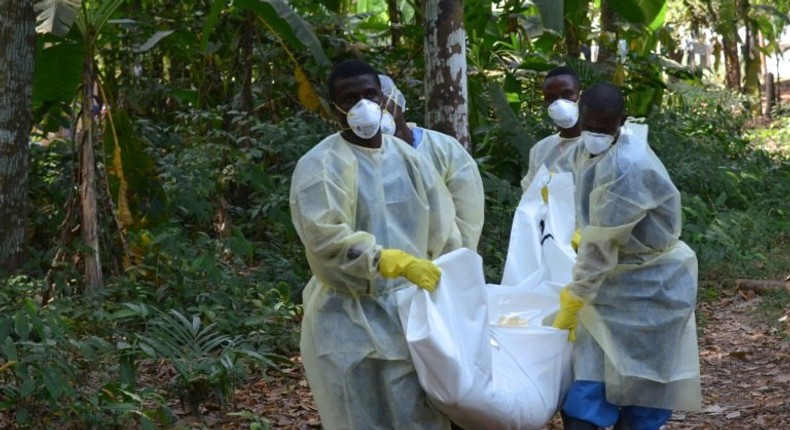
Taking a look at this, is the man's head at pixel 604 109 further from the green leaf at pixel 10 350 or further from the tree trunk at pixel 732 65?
the tree trunk at pixel 732 65

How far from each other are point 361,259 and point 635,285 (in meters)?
1.11

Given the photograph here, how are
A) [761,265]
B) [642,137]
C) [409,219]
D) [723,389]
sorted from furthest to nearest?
[761,265] < [723,389] < [642,137] < [409,219]

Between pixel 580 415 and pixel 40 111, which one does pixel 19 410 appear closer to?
pixel 580 415

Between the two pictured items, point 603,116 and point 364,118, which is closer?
point 364,118

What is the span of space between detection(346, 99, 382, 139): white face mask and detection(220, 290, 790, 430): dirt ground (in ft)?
6.94

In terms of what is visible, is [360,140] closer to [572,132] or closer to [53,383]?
[53,383]

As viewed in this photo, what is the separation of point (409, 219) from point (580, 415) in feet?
3.10

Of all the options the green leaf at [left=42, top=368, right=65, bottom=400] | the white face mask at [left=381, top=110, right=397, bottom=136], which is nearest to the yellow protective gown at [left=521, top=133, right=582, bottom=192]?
the white face mask at [left=381, top=110, right=397, bottom=136]

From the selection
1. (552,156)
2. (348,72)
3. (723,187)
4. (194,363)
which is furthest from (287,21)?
(723,187)

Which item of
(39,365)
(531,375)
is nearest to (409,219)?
(531,375)

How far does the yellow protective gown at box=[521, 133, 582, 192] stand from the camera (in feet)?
19.8

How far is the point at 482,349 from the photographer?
395 centimetres

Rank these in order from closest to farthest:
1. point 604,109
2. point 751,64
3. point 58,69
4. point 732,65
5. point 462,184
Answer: point 604,109 → point 462,184 → point 58,69 → point 751,64 → point 732,65

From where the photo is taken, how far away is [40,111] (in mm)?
8242
